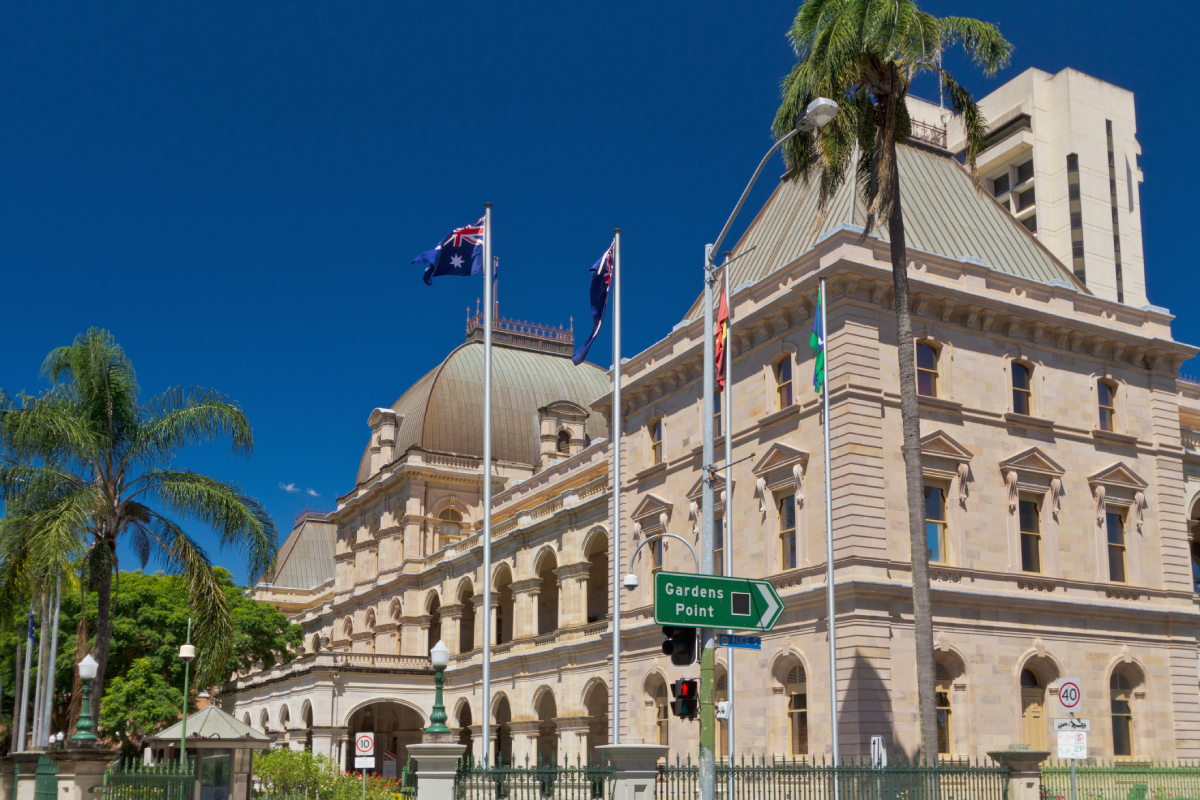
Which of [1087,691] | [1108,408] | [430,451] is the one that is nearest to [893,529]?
[1087,691]

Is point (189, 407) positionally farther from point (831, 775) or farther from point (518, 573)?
point (518, 573)

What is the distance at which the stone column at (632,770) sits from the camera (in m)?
18.1

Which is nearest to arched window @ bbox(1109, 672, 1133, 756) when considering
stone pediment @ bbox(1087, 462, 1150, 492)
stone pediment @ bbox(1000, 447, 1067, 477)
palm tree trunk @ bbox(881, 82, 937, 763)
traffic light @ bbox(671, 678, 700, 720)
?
stone pediment @ bbox(1087, 462, 1150, 492)

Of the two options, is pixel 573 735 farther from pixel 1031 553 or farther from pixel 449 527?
pixel 449 527

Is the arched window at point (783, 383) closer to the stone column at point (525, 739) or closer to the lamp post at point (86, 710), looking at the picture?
the lamp post at point (86, 710)

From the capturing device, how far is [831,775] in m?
21.3

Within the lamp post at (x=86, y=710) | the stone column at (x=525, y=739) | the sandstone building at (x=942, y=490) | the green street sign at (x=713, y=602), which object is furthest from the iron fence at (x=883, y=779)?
the stone column at (x=525, y=739)

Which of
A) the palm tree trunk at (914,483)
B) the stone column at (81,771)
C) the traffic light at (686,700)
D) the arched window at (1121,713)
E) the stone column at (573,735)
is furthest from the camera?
the stone column at (573,735)

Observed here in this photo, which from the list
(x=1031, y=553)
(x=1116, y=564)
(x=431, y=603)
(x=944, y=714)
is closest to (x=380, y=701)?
(x=431, y=603)

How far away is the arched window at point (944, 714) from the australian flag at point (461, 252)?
15.2 meters

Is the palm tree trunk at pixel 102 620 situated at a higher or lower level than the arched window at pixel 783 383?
lower

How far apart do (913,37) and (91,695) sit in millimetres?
21844

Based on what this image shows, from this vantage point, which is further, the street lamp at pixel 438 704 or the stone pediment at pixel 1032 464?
the stone pediment at pixel 1032 464

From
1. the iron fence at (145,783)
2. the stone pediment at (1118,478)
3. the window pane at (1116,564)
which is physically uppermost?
the stone pediment at (1118,478)
